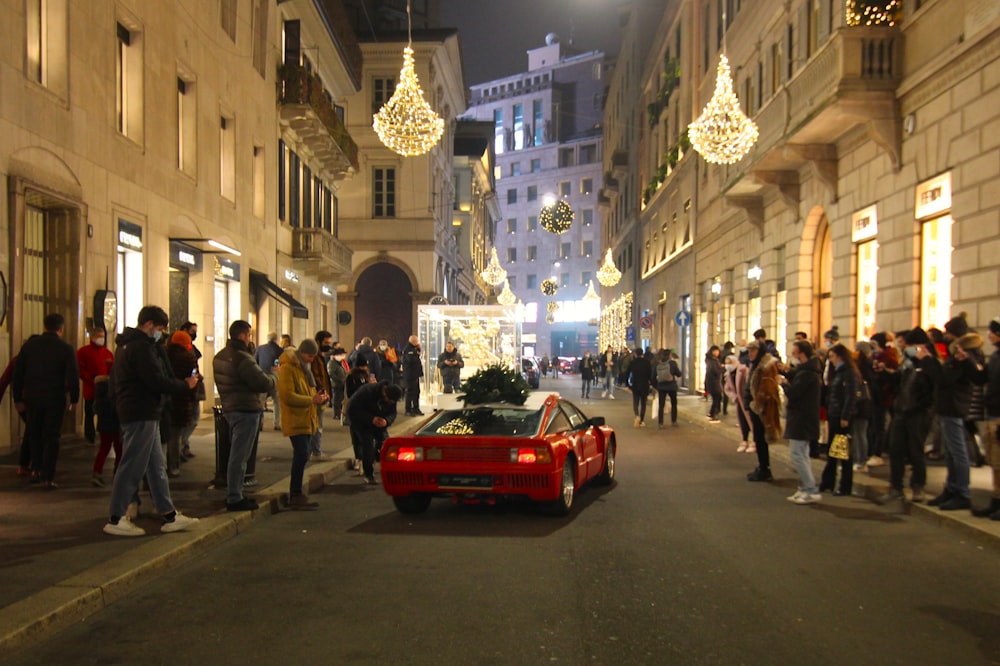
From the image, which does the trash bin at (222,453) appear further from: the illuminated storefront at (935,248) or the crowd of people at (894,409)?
the illuminated storefront at (935,248)

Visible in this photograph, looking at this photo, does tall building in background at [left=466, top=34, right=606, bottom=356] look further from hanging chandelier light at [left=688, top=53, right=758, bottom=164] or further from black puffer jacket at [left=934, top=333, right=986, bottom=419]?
black puffer jacket at [left=934, top=333, right=986, bottom=419]

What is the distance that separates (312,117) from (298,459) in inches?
722

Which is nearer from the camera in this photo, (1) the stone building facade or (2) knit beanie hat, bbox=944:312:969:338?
(2) knit beanie hat, bbox=944:312:969:338

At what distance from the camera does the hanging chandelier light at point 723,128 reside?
1773 centimetres

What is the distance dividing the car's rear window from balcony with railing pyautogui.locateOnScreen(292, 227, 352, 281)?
60.3ft

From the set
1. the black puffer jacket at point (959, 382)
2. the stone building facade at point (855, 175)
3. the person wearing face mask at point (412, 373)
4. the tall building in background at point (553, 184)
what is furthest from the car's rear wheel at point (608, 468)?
the tall building in background at point (553, 184)

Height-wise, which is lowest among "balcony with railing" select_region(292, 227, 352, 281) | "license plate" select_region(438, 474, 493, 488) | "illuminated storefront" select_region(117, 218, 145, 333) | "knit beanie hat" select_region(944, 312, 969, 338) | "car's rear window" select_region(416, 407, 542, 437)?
"license plate" select_region(438, 474, 493, 488)

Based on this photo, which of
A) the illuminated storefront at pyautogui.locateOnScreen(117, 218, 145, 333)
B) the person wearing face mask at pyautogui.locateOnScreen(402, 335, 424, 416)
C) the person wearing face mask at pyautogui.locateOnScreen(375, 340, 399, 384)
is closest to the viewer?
the illuminated storefront at pyautogui.locateOnScreen(117, 218, 145, 333)

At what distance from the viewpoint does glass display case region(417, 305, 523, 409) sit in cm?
2445

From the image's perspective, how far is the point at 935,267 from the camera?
48.5 feet

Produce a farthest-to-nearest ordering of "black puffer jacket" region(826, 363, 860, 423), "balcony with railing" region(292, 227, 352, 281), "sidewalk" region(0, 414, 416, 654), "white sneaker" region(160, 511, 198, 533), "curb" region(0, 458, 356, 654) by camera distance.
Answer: "balcony with railing" region(292, 227, 352, 281)
"black puffer jacket" region(826, 363, 860, 423)
"white sneaker" region(160, 511, 198, 533)
"sidewalk" region(0, 414, 416, 654)
"curb" region(0, 458, 356, 654)

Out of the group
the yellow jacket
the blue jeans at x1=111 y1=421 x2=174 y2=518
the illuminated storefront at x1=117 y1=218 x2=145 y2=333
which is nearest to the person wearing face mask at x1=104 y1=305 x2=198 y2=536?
the blue jeans at x1=111 y1=421 x2=174 y2=518

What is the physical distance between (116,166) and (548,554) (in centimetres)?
1096

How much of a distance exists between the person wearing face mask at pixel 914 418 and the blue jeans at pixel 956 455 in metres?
0.36
